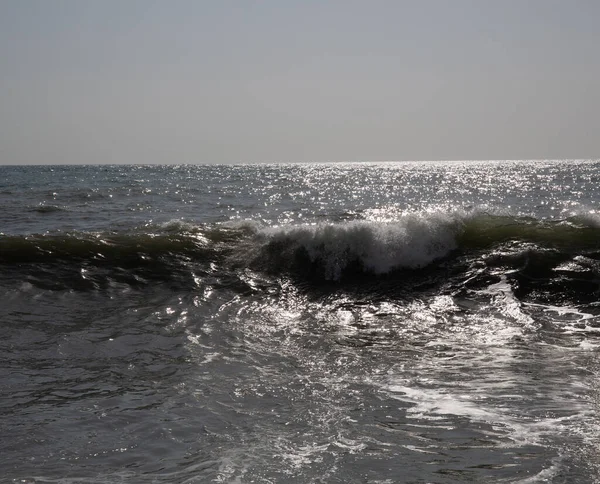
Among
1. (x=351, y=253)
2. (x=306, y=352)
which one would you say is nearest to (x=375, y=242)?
(x=351, y=253)

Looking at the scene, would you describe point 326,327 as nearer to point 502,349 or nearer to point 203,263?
point 502,349

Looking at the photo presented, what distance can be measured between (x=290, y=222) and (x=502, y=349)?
11933 millimetres

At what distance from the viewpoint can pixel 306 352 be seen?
6871 millimetres

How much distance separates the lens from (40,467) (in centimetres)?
388

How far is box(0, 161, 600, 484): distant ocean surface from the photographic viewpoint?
4.04 m

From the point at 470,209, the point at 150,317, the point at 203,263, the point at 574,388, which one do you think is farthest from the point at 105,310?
the point at 470,209

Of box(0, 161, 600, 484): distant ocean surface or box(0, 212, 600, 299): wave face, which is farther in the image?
box(0, 212, 600, 299): wave face

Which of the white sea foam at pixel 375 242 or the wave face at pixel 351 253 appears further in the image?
the white sea foam at pixel 375 242

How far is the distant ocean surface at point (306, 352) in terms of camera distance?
404 cm

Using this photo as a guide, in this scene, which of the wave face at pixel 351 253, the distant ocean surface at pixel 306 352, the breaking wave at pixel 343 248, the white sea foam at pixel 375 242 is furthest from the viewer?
the white sea foam at pixel 375 242

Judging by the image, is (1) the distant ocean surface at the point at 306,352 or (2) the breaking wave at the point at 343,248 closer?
(1) the distant ocean surface at the point at 306,352

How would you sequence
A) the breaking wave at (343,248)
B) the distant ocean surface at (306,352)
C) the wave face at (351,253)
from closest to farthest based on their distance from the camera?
1. the distant ocean surface at (306,352)
2. the wave face at (351,253)
3. the breaking wave at (343,248)

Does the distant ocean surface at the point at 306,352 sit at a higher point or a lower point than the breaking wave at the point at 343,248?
lower

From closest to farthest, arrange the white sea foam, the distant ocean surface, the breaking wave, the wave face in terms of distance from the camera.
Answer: the distant ocean surface < the wave face < the breaking wave < the white sea foam
